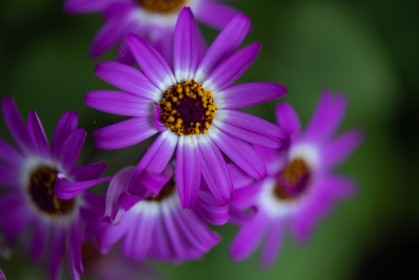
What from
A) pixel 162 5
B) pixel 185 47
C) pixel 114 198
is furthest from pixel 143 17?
pixel 114 198

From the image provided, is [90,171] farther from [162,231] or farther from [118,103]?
[162,231]

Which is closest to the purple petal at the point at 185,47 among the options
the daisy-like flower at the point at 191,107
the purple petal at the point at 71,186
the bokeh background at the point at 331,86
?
the daisy-like flower at the point at 191,107

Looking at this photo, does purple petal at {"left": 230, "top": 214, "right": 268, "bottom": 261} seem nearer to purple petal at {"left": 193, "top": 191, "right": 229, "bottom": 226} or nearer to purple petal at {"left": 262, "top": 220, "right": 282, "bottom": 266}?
purple petal at {"left": 262, "top": 220, "right": 282, "bottom": 266}

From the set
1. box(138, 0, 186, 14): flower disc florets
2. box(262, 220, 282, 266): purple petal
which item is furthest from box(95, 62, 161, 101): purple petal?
box(262, 220, 282, 266): purple petal

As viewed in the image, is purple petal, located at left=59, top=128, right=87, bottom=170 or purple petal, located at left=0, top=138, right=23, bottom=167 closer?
purple petal, located at left=59, top=128, right=87, bottom=170

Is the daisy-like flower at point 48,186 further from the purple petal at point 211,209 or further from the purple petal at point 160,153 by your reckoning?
the purple petal at point 211,209

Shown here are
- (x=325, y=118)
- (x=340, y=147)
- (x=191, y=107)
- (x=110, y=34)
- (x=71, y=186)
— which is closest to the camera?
(x=71, y=186)
